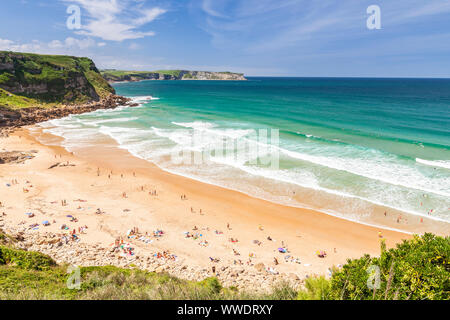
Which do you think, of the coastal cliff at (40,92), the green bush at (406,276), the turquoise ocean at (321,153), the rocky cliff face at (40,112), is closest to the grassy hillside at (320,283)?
the green bush at (406,276)

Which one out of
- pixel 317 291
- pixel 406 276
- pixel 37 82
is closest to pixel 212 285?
pixel 317 291

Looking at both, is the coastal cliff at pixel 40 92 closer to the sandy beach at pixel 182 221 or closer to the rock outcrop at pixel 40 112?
the rock outcrop at pixel 40 112

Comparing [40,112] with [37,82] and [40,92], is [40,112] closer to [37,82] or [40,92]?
[40,92]

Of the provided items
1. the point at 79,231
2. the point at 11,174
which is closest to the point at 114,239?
the point at 79,231

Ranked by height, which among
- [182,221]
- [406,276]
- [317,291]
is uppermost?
[406,276]
